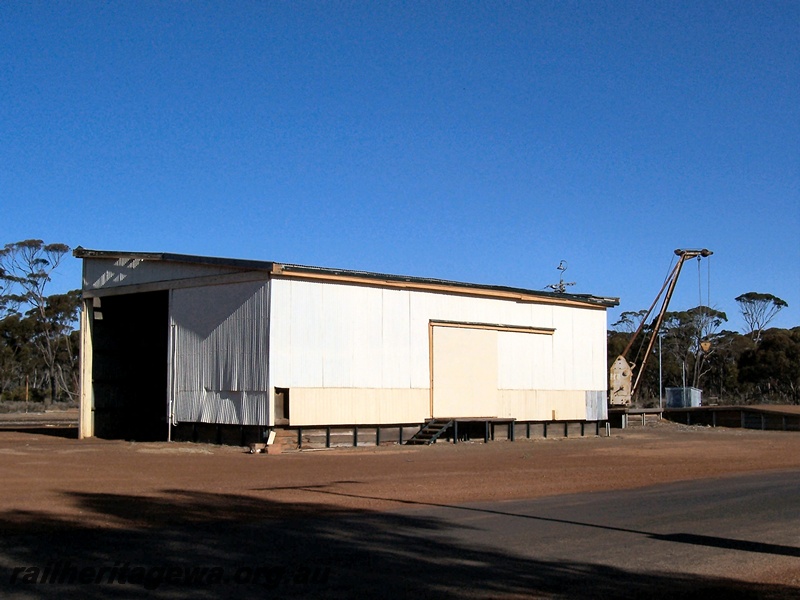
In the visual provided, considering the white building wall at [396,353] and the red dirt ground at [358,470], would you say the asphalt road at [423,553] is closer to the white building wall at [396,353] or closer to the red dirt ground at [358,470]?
the red dirt ground at [358,470]

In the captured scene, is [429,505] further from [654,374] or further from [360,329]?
[654,374]

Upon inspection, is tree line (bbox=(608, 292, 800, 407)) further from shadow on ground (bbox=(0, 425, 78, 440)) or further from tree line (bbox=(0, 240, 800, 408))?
shadow on ground (bbox=(0, 425, 78, 440))

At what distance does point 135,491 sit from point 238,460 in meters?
9.99

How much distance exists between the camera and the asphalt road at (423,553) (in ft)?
29.1

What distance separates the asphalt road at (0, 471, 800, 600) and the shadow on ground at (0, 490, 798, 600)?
19 millimetres

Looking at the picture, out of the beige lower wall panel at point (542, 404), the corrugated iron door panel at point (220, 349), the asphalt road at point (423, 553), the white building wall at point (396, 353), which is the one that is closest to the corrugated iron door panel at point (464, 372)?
the white building wall at point (396, 353)

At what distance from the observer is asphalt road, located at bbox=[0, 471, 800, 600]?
888 centimetres

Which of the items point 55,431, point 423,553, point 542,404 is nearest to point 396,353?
point 542,404

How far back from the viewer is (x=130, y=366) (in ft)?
132

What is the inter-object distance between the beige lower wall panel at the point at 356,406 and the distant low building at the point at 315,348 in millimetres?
51

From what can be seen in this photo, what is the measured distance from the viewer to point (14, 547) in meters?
10.8

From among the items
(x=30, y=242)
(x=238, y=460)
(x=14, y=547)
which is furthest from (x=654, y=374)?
(x=14, y=547)

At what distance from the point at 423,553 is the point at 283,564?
1748 mm

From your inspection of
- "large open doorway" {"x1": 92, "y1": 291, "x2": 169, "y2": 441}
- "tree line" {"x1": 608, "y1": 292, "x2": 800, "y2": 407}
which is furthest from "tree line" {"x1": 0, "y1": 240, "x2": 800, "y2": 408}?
"large open doorway" {"x1": 92, "y1": 291, "x2": 169, "y2": 441}
